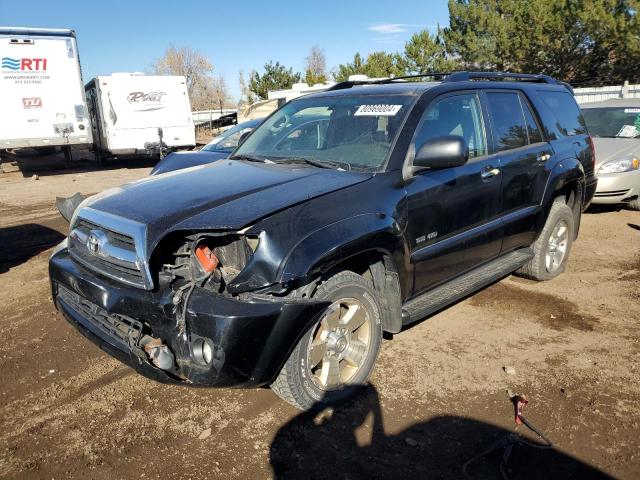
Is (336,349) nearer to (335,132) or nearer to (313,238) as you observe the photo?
(313,238)

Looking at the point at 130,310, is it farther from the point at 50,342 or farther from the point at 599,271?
the point at 599,271

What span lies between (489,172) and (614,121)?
628 cm

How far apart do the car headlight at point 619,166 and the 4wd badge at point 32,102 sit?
14.1m

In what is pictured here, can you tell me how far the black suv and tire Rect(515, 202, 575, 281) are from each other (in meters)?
0.44

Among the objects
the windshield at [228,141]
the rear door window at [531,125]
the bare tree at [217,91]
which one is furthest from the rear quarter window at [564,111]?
the bare tree at [217,91]

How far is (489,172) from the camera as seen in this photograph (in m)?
4.07

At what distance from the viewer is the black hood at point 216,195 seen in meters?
2.75

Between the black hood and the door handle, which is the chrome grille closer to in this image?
the black hood

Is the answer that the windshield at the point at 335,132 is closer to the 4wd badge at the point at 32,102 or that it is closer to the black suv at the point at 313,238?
the black suv at the point at 313,238

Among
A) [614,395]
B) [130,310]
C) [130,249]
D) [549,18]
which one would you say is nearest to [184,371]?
[130,310]

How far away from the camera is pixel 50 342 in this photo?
4121 mm

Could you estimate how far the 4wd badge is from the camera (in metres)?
14.3

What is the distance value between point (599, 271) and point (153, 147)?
46.2 ft

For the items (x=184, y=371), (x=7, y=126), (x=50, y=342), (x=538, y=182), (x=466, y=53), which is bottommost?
(x=50, y=342)
